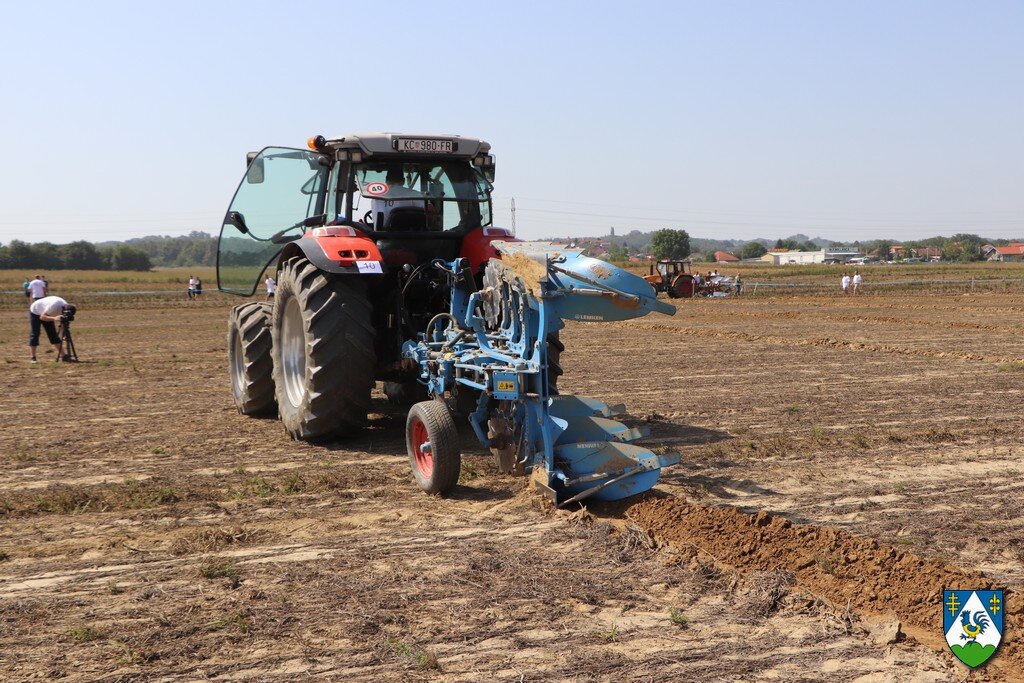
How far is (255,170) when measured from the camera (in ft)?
28.7

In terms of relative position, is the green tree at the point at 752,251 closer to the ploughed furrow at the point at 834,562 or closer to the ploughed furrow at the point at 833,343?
the ploughed furrow at the point at 833,343

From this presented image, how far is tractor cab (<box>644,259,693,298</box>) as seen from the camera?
3619 centimetres

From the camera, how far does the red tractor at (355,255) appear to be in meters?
7.65

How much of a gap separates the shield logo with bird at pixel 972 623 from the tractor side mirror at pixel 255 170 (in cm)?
664

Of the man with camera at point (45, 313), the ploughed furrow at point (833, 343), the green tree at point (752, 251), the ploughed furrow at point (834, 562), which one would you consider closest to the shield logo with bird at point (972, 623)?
the ploughed furrow at point (834, 562)

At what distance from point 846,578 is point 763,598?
0.47m

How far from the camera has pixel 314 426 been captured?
788cm

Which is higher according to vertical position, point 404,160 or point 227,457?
point 404,160

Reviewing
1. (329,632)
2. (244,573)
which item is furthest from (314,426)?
(329,632)

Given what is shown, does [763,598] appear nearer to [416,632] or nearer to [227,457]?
[416,632]

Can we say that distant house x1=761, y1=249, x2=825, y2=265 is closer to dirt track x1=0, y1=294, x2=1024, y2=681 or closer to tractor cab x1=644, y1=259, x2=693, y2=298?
tractor cab x1=644, y1=259, x2=693, y2=298

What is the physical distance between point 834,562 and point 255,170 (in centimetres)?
615

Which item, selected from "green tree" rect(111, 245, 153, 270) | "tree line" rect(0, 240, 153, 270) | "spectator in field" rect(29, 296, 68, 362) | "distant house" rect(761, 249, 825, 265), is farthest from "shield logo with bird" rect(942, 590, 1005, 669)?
"distant house" rect(761, 249, 825, 265)

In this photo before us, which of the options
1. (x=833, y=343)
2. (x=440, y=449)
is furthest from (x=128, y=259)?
(x=440, y=449)
